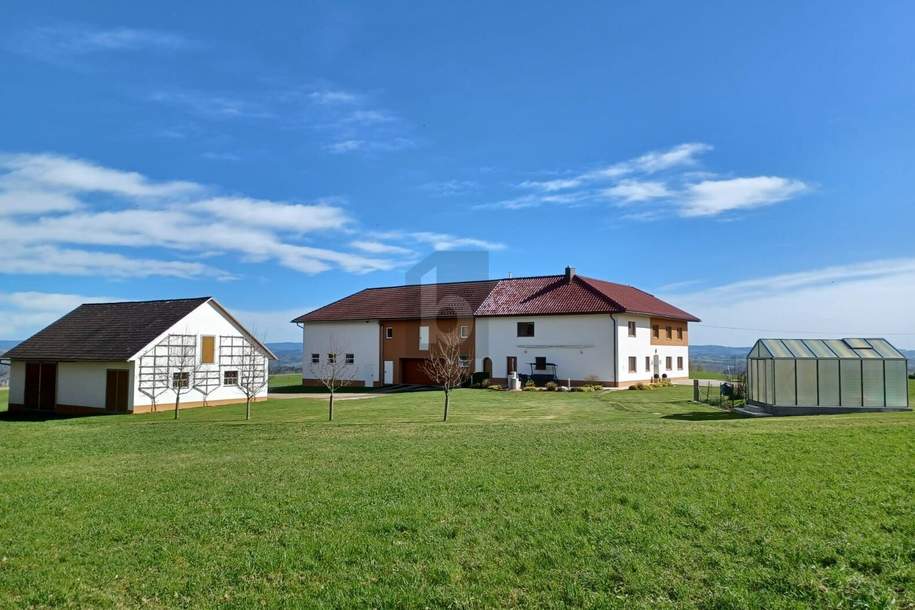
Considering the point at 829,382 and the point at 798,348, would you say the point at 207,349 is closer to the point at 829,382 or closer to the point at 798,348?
the point at 798,348

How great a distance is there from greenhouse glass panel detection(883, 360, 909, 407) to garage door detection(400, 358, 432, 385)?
95.8 feet

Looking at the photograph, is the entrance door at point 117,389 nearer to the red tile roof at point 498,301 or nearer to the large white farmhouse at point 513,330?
the large white farmhouse at point 513,330

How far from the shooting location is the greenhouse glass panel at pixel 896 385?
21.8 metres

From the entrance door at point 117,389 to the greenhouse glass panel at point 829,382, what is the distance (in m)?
31.0

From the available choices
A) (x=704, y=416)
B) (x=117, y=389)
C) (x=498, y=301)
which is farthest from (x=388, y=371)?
(x=704, y=416)

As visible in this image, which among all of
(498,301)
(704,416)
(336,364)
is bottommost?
(704,416)

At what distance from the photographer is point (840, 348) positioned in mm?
23266

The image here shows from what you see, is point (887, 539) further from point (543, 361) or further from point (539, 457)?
point (543, 361)

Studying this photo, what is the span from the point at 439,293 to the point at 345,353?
8.77 meters

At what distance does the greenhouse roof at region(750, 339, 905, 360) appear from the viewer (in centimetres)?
2242

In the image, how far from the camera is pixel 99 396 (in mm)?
32094

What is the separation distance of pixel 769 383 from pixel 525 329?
2052cm

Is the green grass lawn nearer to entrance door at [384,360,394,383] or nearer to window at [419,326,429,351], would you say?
window at [419,326,429,351]

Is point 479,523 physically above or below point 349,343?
below
